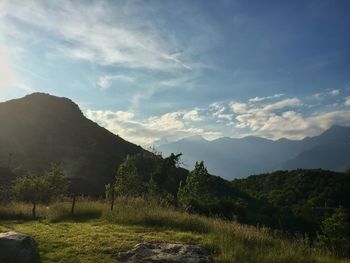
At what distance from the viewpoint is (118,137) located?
146750 mm

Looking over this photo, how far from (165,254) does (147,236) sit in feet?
7.92

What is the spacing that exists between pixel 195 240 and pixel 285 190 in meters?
94.9

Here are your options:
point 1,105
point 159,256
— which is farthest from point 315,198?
point 1,105

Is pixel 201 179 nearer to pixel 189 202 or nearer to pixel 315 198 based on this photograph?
pixel 189 202

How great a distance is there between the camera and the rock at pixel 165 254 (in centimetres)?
1120

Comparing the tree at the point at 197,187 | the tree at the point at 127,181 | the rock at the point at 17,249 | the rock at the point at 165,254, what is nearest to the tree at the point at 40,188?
the tree at the point at 127,181

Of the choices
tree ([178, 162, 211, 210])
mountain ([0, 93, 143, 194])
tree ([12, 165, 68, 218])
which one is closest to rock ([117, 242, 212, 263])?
tree ([12, 165, 68, 218])

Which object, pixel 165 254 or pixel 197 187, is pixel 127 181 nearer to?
pixel 197 187

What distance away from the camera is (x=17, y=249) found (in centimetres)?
1084

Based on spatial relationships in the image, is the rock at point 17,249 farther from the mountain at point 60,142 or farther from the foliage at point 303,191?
the mountain at point 60,142

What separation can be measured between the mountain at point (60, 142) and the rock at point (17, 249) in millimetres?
81991

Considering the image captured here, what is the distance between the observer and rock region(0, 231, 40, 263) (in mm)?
10664

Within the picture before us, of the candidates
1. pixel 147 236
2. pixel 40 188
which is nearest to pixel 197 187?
pixel 40 188

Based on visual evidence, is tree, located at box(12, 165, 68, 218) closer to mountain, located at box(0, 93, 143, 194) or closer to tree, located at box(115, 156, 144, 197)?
tree, located at box(115, 156, 144, 197)
